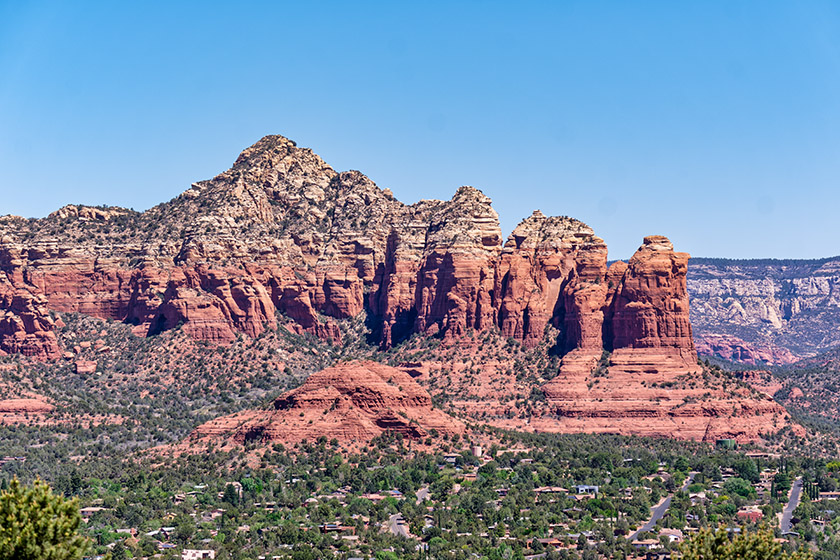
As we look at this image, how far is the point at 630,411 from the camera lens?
17962cm

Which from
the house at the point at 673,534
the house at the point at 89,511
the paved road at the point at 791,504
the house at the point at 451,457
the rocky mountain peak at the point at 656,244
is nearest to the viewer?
the house at the point at 673,534

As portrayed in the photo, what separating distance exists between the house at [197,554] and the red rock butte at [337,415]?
34.5m

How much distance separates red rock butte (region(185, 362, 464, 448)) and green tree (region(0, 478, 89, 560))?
8737 centimetres

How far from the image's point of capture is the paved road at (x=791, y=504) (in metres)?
134

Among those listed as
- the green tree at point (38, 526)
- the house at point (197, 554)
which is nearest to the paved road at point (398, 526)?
the house at point (197, 554)

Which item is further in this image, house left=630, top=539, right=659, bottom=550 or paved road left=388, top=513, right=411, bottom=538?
paved road left=388, top=513, right=411, bottom=538

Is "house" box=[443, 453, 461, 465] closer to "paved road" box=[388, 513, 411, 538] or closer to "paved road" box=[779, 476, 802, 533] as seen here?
"paved road" box=[388, 513, 411, 538]

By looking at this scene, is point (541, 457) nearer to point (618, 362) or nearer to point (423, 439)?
point (423, 439)

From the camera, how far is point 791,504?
147375mm

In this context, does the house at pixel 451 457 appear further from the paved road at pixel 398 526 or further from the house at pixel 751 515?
the house at pixel 751 515

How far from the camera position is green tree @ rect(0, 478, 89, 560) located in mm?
58125

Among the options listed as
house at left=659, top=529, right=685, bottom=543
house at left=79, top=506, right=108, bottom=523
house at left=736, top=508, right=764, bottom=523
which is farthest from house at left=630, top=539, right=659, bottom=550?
house at left=79, top=506, right=108, bottom=523

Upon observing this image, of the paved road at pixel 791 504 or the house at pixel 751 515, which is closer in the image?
the house at pixel 751 515

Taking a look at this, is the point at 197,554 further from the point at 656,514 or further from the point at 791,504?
the point at 791,504
